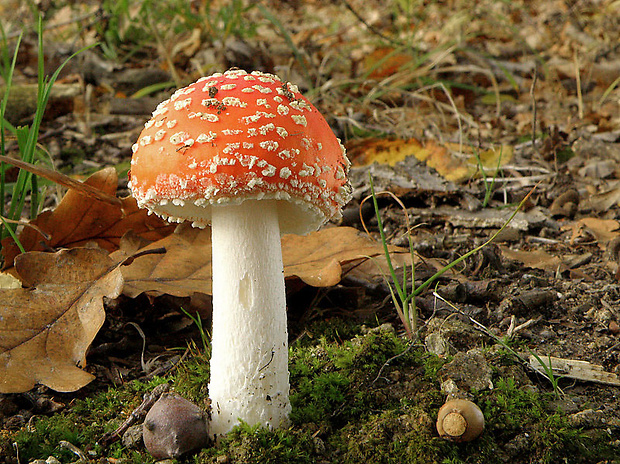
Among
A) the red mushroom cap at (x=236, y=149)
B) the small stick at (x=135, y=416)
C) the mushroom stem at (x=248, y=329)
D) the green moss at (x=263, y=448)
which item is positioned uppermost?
the red mushroom cap at (x=236, y=149)

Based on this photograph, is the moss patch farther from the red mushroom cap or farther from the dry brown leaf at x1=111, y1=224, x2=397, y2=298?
the red mushroom cap

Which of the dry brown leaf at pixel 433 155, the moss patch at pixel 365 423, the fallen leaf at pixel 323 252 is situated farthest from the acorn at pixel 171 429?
the dry brown leaf at pixel 433 155


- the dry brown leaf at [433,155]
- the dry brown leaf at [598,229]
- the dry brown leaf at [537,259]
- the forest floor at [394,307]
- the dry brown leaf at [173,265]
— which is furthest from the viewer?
the dry brown leaf at [433,155]

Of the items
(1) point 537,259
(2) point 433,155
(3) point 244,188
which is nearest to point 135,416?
(3) point 244,188

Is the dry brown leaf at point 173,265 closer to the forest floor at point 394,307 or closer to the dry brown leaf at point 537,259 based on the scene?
the forest floor at point 394,307

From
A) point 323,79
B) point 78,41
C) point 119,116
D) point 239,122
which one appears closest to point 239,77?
point 239,122

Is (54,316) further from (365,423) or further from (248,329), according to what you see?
(365,423)

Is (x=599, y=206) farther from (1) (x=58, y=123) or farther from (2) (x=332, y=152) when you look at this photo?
(1) (x=58, y=123)
